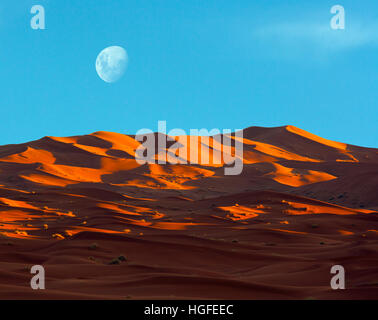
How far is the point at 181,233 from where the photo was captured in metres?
24.6

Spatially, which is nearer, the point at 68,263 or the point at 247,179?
the point at 68,263

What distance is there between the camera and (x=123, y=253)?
18.8 metres

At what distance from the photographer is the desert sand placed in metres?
12.4

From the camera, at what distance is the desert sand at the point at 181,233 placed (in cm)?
1241

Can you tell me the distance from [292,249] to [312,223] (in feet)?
29.5

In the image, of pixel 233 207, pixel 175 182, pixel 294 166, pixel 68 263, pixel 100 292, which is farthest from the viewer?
pixel 294 166

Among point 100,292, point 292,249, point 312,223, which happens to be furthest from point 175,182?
point 100,292

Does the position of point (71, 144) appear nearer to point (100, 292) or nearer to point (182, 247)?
point (182, 247)

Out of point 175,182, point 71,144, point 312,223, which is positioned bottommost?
point 312,223

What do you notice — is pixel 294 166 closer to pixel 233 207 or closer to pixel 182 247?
pixel 233 207

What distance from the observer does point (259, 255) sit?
18.5m

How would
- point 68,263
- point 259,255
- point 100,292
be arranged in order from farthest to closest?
point 259,255
point 68,263
point 100,292

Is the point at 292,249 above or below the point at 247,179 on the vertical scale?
below

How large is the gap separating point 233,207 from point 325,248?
777 inches
